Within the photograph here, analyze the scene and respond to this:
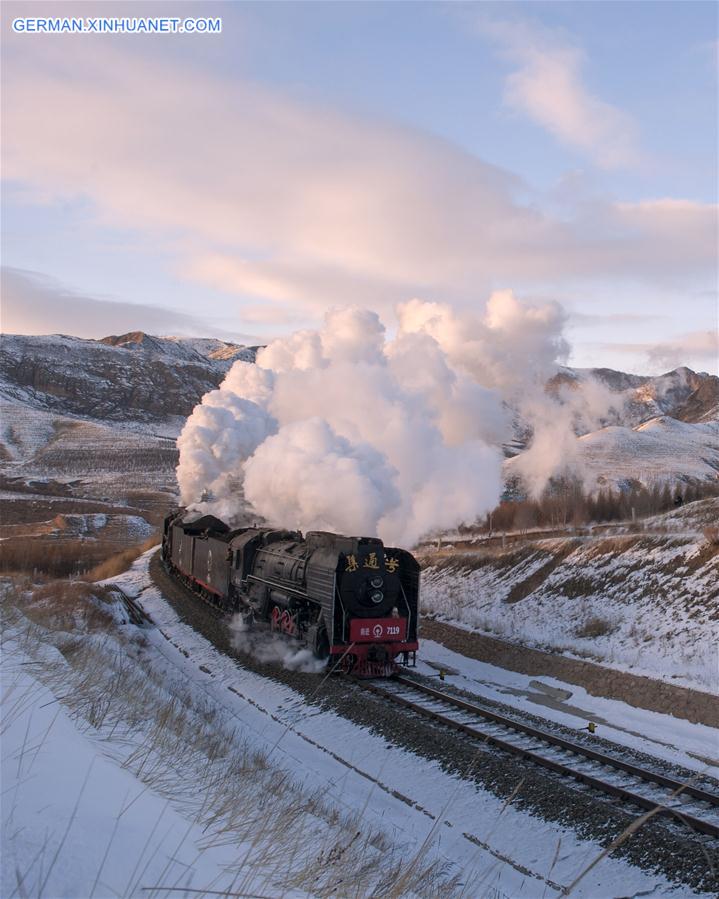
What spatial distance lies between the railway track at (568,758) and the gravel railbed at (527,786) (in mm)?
196

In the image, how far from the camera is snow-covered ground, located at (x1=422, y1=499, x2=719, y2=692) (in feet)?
59.9

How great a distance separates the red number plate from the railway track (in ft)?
3.80

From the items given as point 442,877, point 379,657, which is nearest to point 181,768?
point 442,877

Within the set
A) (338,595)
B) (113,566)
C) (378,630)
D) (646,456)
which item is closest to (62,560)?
(113,566)

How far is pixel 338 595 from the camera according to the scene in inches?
661

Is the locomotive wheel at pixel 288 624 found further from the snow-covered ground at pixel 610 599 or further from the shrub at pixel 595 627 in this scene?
the shrub at pixel 595 627

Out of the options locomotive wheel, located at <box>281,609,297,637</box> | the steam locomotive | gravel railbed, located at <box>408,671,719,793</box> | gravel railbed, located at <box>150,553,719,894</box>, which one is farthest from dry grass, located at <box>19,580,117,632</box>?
gravel railbed, located at <box>408,671,719,793</box>

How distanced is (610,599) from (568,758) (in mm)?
11435

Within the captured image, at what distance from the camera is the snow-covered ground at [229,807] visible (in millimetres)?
4906

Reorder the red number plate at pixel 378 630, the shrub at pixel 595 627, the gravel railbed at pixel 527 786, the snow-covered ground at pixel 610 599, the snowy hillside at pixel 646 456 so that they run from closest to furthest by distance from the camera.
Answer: the gravel railbed at pixel 527 786, the red number plate at pixel 378 630, the snow-covered ground at pixel 610 599, the shrub at pixel 595 627, the snowy hillside at pixel 646 456

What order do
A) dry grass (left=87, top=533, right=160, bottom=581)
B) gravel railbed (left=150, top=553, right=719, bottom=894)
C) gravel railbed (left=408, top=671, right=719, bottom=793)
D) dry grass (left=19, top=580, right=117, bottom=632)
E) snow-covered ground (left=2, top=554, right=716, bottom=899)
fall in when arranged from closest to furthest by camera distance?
snow-covered ground (left=2, top=554, right=716, bottom=899)
gravel railbed (left=150, top=553, right=719, bottom=894)
gravel railbed (left=408, top=671, right=719, bottom=793)
dry grass (left=19, top=580, right=117, bottom=632)
dry grass (left=87, top=533, right=160, bottom=581)

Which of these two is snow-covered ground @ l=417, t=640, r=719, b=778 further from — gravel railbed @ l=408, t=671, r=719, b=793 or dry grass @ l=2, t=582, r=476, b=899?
dry grass @ l=2, t=582, r=476, b=899

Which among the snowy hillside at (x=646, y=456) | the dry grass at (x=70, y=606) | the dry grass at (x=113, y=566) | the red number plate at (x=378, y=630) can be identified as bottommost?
the dry grass at (x=113, y=566)

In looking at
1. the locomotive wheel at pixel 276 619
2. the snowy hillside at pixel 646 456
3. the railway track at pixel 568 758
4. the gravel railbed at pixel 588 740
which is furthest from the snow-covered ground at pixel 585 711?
the snowy hillside at pixel 646 456
